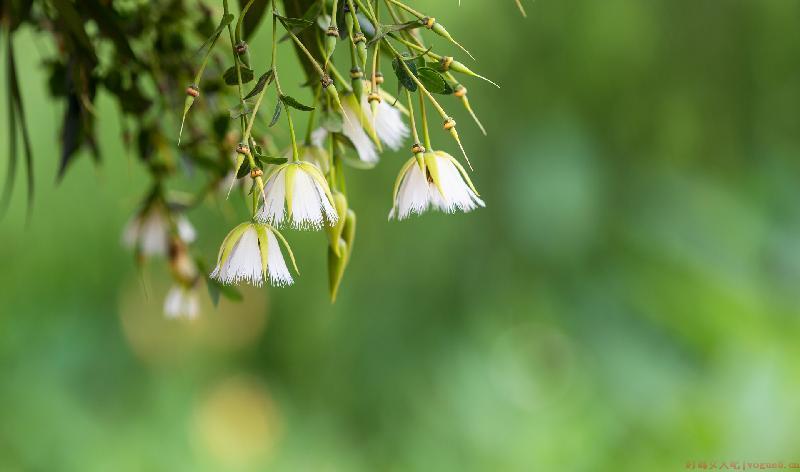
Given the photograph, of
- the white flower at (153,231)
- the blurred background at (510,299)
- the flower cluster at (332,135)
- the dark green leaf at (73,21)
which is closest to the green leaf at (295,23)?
the flower cluster at (332,135)

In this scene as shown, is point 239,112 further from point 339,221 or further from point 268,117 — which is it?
point 268,117

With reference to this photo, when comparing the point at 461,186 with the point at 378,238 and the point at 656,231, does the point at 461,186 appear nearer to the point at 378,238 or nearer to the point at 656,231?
the point at 378,238

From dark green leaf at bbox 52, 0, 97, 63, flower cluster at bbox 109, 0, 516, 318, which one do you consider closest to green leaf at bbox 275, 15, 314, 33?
flower cluster at bbox 109, 0, 516, 318

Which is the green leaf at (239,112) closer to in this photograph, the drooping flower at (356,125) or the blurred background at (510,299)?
the drooping flower at (356,125)

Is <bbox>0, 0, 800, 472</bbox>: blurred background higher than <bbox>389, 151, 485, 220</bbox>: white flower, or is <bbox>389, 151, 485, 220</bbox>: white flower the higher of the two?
<bbox>0, 0, 800, 472</bbox>: blurred background

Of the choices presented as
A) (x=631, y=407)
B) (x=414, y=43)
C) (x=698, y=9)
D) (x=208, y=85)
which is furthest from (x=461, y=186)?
(x=698, y=9)

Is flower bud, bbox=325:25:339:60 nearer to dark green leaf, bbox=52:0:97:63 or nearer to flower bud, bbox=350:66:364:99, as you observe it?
flower bud, bbox=350:66:364:99
